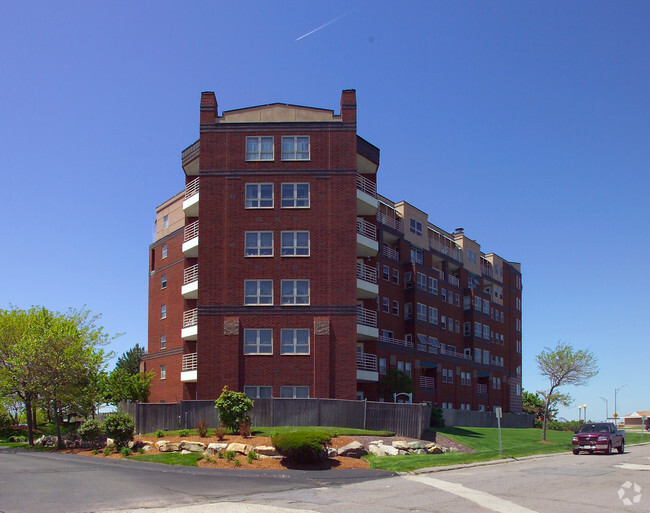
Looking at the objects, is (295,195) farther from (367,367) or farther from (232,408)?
(232,408)

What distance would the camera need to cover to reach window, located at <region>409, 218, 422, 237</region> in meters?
62.8

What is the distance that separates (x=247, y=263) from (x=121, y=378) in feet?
44.7

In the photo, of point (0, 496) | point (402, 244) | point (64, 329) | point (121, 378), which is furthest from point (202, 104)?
point (0, 496)

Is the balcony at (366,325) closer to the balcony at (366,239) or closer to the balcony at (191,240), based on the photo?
the balcony at (366,239)

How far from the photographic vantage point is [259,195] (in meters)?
42.9

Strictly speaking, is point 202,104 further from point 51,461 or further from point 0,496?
point 0,496

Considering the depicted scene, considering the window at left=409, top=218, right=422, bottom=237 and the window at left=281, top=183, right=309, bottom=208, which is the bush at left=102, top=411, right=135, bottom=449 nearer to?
the window at left=281, top=183, right=309, bottom=208

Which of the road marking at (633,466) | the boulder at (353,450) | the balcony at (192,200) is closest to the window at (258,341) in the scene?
the balcony at (192,200)

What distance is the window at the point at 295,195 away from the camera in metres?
42.8

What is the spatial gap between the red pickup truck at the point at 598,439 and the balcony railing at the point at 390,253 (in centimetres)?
2311

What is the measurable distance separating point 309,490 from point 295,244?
22909 millimetres

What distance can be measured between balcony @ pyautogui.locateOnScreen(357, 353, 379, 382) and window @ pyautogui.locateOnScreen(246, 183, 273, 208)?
39.0 feet

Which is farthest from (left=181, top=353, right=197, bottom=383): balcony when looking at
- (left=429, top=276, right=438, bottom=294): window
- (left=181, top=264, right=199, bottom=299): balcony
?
(left=429, top=276, right=438, bottom=294): window

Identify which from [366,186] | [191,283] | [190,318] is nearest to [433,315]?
[366,186]
